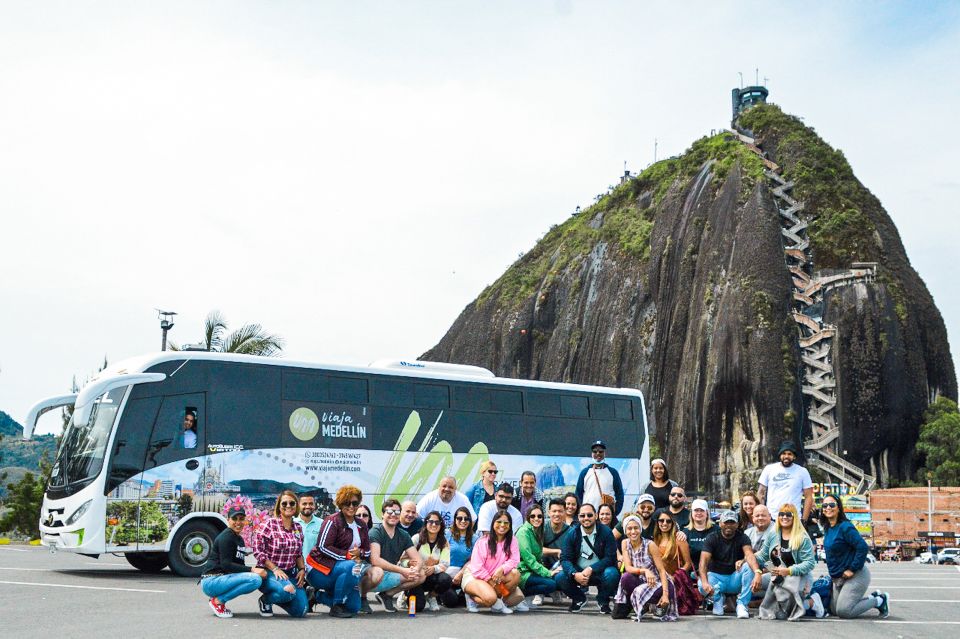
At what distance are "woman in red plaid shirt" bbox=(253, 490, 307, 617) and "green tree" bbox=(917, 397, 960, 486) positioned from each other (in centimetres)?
5324

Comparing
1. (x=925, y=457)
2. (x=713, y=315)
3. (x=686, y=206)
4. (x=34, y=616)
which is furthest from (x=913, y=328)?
(x=34, y=616)

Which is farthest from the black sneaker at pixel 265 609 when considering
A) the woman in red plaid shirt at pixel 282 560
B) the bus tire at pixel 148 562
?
the bus tire at pixel 148 562

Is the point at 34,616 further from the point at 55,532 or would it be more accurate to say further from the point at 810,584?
the point at 810,584

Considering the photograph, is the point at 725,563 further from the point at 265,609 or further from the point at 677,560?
the point at 265,609

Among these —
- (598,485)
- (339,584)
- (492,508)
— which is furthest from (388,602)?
(598,485)

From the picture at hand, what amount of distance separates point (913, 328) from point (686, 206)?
17.4m

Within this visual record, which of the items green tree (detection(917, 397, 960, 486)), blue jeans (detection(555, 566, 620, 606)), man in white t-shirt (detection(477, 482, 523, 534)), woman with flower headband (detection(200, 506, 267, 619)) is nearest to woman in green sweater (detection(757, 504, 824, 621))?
blue jeans (detection(555, 566, 620, 606))

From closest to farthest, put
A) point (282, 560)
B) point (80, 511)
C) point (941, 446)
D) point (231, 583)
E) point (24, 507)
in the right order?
point (231, 583) → point (282, 560) → point (80, 511) → point (24, 507) → point (941, 446)

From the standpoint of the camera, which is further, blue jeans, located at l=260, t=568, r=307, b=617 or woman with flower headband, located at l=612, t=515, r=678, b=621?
woman with flower headband, located at l=612, t=515, r=678, b=621

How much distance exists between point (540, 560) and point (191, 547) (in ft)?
22.7

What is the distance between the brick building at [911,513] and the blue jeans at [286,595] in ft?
156

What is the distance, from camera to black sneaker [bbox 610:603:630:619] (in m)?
10.6

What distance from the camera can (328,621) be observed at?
999 cm

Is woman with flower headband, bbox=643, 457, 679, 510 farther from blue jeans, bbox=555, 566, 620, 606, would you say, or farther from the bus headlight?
the bus headlight
